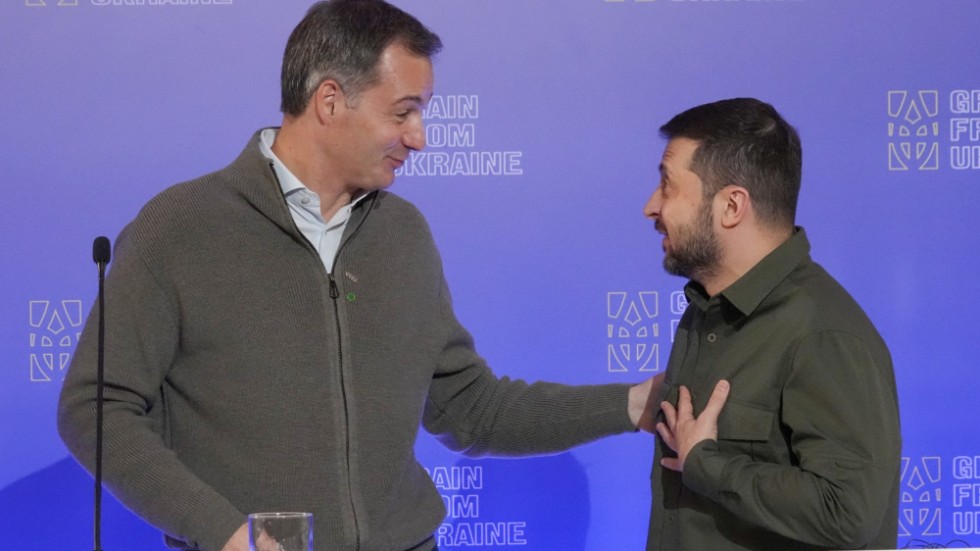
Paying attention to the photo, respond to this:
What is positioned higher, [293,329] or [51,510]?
[293,329]

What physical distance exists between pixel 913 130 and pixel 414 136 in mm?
2079

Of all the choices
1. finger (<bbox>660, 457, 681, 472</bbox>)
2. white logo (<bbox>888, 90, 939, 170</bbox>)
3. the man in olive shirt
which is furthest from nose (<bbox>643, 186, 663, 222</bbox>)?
white logo (<bbox>888, 90, 939, 170</bbox>)

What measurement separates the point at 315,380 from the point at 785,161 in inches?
39.8

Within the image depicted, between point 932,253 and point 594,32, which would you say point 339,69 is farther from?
point 932,253

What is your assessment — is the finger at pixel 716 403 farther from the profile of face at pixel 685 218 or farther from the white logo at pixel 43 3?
the white logo at pixel 43 3

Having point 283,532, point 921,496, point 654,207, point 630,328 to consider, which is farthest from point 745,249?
point 921,496

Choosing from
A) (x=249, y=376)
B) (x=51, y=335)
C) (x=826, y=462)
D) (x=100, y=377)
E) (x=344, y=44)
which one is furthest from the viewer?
(x=51, y=335)

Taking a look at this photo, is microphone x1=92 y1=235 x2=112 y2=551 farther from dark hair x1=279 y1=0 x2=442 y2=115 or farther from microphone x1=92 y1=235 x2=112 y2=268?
dark hair x1=279 y1=0 x2=442 y2=115

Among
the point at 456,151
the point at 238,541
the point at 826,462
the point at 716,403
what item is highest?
the point at 456,151

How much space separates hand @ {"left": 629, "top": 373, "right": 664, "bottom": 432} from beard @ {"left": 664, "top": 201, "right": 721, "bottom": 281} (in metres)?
0.47

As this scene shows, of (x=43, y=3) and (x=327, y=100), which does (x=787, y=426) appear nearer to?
(x=327, y=100)

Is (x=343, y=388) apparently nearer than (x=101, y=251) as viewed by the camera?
No

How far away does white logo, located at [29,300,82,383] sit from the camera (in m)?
3.71

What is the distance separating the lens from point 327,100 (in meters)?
2.54
